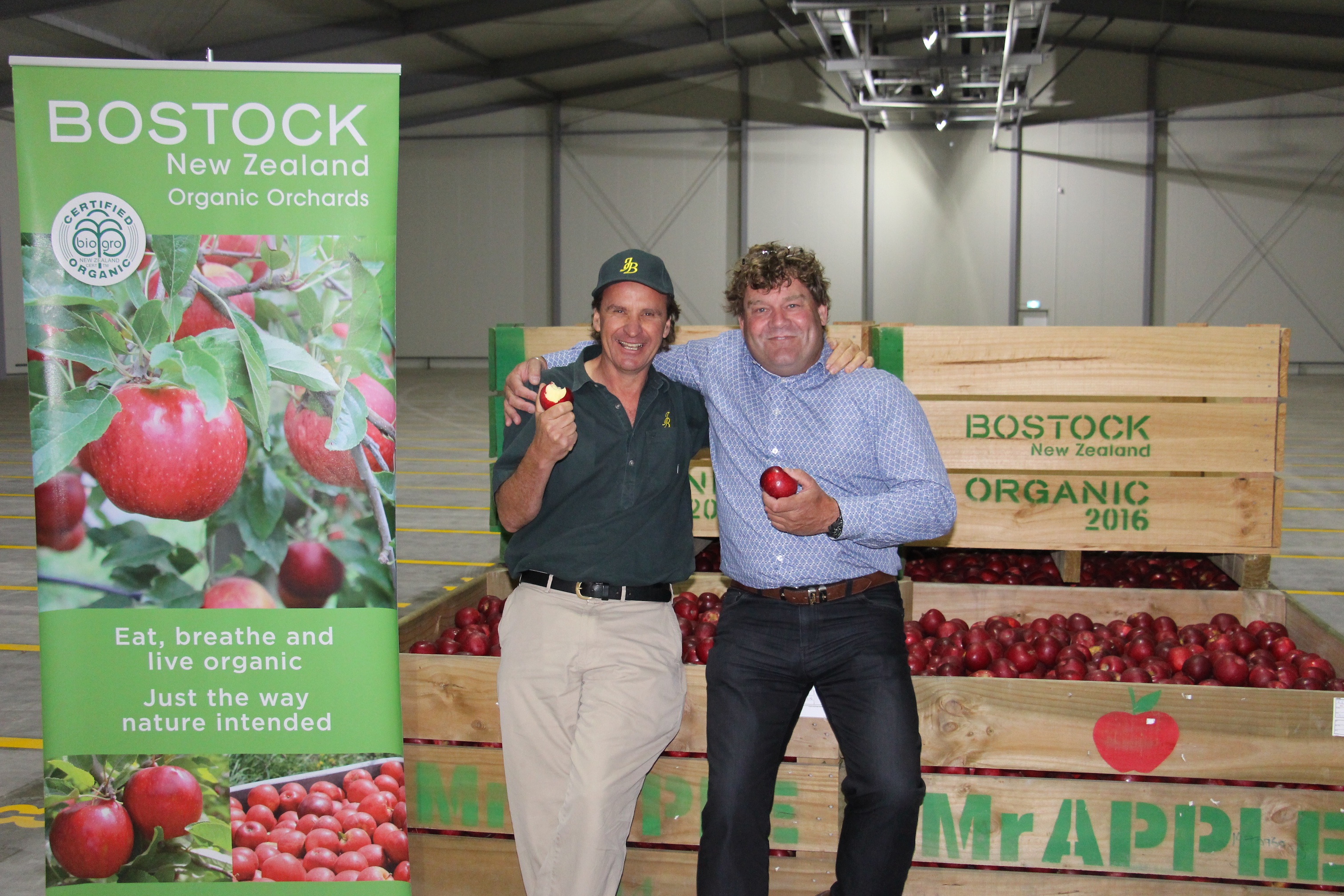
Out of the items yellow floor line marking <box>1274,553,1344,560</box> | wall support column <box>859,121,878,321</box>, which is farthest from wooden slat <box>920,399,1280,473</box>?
wall support column <box>859,121,878,321</box>

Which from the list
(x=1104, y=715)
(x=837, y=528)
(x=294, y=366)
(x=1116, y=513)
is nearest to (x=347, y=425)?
(x=294, y=366)

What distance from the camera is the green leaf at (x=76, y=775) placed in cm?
265

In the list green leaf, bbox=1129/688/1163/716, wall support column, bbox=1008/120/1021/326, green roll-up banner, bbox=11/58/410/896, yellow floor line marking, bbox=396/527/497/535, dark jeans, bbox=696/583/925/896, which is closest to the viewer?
green roll-up banner, bbox=11/58/410/896

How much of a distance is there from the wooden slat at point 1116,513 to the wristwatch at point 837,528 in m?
1.58

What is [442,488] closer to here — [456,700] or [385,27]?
[456,700]

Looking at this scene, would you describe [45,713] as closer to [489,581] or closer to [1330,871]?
[489,581]

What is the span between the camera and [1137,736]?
9.50 ft

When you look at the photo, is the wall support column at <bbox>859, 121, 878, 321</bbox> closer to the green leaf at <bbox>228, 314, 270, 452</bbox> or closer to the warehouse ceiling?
the warehouse ceiling

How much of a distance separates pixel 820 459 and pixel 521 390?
Answer: 0.83 meters

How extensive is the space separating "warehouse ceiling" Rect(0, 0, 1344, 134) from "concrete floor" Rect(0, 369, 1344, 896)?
5589 mm

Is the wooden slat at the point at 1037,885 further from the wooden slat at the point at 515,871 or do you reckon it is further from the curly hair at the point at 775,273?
the curly hair at the point at 775,273

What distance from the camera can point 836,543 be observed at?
295 cm

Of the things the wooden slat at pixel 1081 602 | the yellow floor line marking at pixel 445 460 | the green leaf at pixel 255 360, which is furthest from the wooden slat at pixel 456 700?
the yellow floor line marking at pixel 445 460

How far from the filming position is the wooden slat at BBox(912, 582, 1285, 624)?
420 centimetres
